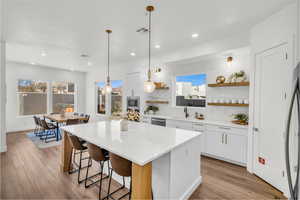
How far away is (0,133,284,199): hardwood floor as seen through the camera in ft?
7.13

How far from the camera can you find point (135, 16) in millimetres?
2533

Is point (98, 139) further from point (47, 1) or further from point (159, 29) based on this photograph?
point (159, 29)

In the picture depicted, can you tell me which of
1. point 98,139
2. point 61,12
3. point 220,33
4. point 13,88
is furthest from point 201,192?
point 13,88

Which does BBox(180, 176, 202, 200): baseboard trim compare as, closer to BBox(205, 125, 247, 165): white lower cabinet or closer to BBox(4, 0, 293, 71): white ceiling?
BBox(205, 125, 247, 165): white lower cabinet

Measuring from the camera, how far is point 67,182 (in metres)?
2.48

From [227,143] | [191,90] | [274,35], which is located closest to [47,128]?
[191,90]

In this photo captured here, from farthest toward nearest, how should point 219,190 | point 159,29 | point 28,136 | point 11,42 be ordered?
point 28,136 → point 11,42 → point 159,29 → point 219,190

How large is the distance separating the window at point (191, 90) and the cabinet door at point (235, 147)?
1.26 metres

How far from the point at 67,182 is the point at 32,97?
5532 mm

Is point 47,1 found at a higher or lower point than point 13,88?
higher

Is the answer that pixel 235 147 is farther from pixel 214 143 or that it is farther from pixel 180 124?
pixel 180 124

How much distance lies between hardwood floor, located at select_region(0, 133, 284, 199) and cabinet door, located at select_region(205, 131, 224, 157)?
208mm

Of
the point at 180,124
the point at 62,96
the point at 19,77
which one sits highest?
the point at 19,77

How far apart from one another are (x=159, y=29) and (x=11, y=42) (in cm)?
385
